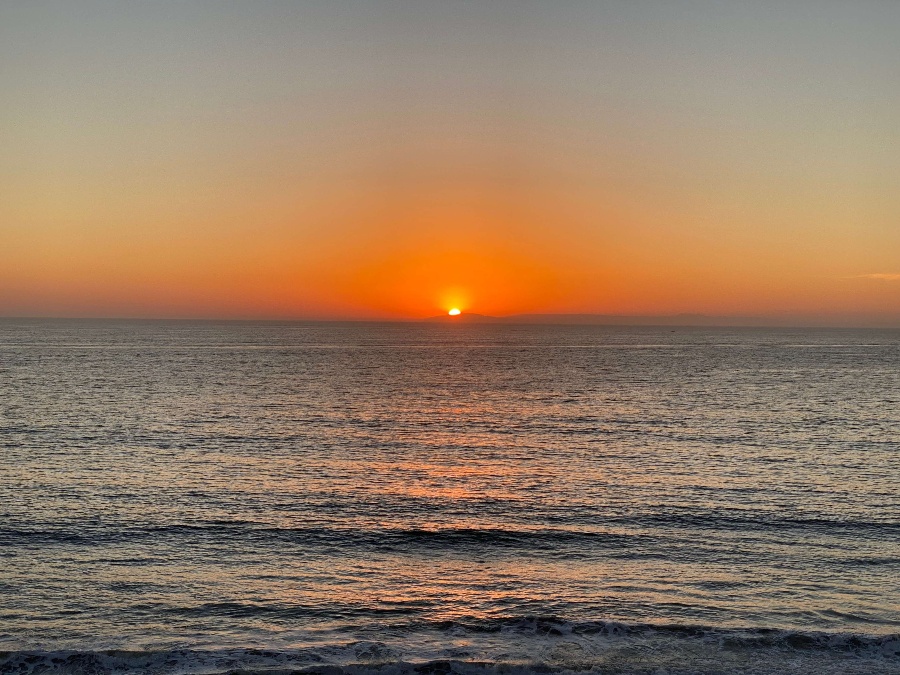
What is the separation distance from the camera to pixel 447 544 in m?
28.9

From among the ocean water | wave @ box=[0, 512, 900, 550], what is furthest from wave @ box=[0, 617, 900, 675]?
wave @ box=[0, 512, 900, 550]

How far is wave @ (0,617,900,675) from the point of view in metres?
18.2

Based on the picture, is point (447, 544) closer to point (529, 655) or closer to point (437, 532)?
point (437, 532)

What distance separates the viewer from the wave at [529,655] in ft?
59.8

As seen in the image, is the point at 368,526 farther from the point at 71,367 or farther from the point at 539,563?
the point at 71,367

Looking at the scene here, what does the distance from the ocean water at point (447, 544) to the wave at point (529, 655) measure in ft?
0.24

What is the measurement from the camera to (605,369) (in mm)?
132750

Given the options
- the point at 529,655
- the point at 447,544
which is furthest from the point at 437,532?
the point at 529,655

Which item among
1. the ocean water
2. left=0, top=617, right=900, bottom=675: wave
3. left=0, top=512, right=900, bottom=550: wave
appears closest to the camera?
left=0, top=617, right=900, bottom=675: wave

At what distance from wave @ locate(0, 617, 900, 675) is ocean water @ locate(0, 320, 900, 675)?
0.07 meters

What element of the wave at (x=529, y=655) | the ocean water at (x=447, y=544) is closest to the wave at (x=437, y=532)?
the ocean water at (x=447, y=544)

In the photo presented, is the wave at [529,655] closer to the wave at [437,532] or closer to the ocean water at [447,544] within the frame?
the ocean water at [447,544]

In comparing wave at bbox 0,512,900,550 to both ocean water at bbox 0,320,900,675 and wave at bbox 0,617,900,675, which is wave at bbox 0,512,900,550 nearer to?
ocean water at bbox 0,320,900,675

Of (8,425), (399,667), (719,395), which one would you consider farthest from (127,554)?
(719,395)
